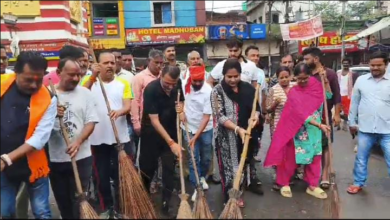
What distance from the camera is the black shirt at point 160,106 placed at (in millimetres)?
3715

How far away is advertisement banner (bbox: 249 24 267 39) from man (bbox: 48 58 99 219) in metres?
17.1

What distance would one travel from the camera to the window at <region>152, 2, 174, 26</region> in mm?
18812

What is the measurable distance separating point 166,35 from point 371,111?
594 inches

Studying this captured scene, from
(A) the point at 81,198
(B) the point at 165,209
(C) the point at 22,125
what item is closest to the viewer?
(C) the point at 22,125

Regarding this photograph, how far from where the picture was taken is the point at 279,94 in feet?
15.3

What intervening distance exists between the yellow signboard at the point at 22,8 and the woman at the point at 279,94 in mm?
3052

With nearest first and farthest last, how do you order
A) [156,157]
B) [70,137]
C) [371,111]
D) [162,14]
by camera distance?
[70,137]
[156,157]
[371,111]
[162,14]

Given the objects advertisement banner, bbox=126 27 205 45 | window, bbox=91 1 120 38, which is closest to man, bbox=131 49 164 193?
window, bbox=91 1 120 38

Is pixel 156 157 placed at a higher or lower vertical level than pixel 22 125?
lower

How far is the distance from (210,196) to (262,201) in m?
0.59

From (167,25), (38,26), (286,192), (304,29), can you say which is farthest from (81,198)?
(167,25)

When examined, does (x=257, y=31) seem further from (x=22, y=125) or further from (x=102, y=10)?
(x=22, y=125)

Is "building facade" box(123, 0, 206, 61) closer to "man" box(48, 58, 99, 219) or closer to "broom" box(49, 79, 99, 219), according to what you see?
"man" box(48, 58, 99, 219)

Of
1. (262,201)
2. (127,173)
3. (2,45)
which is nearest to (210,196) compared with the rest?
(262,201)
